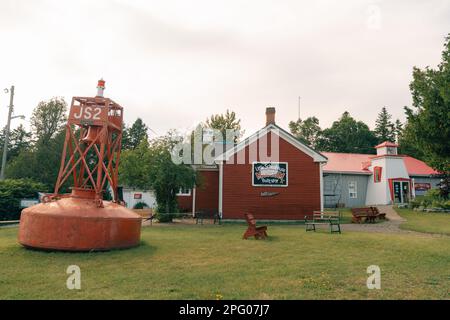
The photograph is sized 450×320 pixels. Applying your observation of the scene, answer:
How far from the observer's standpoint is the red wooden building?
20.3 meters

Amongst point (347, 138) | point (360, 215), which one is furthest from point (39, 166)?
point (347, 138)

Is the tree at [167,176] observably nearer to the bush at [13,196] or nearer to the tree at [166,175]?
the tree at [166,175]

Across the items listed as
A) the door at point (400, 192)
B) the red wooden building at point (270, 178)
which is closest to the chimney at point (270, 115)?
the red wooden building at point (270, 178)

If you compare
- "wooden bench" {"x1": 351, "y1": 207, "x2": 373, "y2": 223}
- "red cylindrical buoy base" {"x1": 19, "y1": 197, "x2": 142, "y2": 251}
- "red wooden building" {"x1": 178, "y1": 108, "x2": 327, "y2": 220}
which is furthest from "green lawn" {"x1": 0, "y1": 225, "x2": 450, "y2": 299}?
"red wooden building" {"x1": 178, "y1": 108, "x2": 327, "y2": 220}

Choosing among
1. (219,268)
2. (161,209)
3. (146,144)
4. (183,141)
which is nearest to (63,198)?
(219,268)

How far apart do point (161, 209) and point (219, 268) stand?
1384cm

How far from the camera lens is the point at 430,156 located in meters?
15.2

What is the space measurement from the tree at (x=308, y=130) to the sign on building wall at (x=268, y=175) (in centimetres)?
4425

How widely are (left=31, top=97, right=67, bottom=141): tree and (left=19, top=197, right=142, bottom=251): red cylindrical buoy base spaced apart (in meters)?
44.7

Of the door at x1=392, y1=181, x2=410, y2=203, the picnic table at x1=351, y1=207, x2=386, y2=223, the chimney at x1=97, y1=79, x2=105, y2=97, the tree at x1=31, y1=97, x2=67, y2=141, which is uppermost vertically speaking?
the tree at x1=31, y1=97, x2=67, y2=141

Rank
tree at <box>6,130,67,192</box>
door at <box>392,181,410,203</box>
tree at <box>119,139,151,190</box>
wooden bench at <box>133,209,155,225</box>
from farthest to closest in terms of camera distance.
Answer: tree at <box>6,130,67,192</box> < door at <box>392,181,410,203</box> < tree at <box>119,139,151,190</box> < wooden bench at <box>133,209,155,225</box>

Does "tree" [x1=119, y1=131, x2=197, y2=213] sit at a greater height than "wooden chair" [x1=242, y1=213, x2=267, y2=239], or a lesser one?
greater

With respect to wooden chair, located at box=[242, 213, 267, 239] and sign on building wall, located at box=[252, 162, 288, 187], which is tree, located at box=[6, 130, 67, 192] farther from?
wooden chair, located at box=[242, 213, 267, 239]

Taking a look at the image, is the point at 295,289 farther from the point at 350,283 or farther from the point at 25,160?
the point at 25,160
